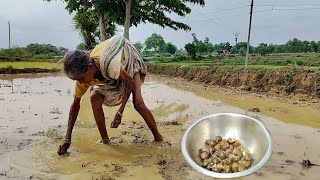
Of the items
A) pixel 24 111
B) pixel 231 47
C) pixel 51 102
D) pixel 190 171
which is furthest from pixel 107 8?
pixel 231 47

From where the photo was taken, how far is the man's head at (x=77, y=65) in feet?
10.5

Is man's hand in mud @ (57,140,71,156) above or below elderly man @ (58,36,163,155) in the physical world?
below

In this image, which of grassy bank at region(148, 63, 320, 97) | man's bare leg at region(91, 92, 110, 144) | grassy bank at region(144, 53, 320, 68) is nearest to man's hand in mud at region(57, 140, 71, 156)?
man's bare leg at region(91, 92, 110, 144)

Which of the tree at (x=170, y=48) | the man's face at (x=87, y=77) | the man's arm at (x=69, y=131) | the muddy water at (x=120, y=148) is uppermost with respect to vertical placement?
the tree at (x=170, y=48)

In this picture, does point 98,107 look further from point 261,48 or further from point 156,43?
point 156,43

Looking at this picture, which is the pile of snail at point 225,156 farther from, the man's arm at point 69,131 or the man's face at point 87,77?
the man's arm at point 69,131

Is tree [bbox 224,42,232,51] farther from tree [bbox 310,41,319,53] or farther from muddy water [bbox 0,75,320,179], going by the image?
muddy water [bbox 0,75,320,179]

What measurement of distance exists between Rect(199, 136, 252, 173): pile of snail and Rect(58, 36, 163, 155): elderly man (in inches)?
40.8

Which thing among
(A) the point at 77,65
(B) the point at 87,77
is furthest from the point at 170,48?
(A) the point at 77,65

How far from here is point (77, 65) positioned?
10.5 ft

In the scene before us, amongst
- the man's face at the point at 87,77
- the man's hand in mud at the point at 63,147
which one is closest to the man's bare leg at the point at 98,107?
the man's hand in mud at the point at 63,147

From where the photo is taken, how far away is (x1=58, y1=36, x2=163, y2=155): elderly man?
3256 millimetres

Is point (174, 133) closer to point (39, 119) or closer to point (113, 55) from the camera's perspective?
point (113, 55)

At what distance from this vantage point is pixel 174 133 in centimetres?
486
